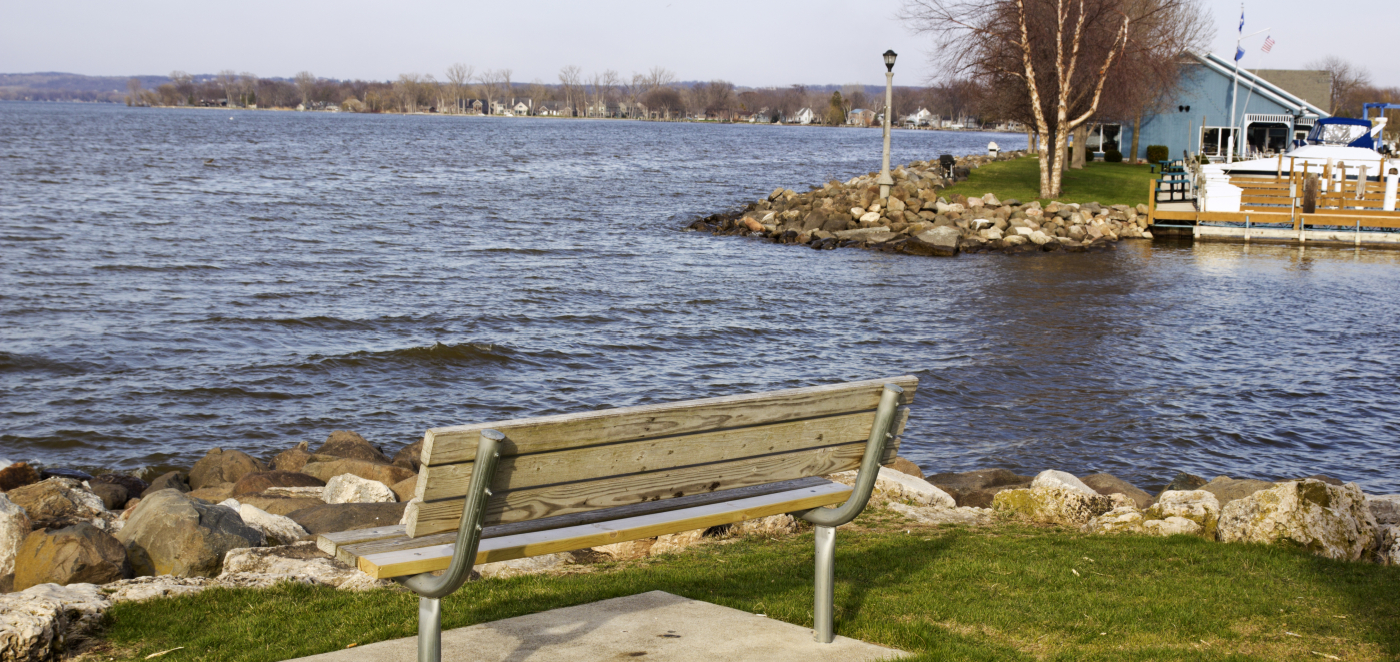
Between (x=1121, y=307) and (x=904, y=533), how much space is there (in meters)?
13.7

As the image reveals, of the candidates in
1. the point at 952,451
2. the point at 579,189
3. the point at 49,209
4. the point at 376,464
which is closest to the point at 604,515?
the point at 376,464

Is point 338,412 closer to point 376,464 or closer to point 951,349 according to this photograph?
point 376,464

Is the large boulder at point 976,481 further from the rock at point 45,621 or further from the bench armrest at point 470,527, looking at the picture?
the rock at point 45,621

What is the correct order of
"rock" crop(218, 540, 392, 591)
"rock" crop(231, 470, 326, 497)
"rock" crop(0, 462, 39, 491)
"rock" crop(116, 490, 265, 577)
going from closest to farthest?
"rock" crop(218, 540, 392, 591), "rock" crop(116, 490, 265, 577), "rock" crop(0, 462, 39, 491), "rock" crop(231, 470, 326, 497)

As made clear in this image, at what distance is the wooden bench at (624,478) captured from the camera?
3.16 m

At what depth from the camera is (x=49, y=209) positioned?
30.7 m

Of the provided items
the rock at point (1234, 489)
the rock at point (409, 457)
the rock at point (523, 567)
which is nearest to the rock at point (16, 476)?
the rock at point (409, 457)

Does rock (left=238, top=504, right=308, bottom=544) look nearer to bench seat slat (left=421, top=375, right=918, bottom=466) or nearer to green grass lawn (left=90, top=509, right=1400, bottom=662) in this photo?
green grass lawn (left=90, top=509, right=1400, bottom=662)

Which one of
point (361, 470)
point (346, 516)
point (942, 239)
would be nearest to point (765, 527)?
point (346, 516)

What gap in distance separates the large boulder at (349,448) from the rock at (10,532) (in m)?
3.59

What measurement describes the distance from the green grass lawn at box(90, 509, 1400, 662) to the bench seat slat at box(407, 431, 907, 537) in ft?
2.66

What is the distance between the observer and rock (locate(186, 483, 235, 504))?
837cm

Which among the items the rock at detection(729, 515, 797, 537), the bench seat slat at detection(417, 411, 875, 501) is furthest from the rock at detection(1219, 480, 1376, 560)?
the bench seat slat at detection(417, 411, 875, 501)

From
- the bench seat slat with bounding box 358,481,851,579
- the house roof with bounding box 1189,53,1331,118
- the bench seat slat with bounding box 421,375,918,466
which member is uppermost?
the house roof with bounding box 1189,53,1331,118
